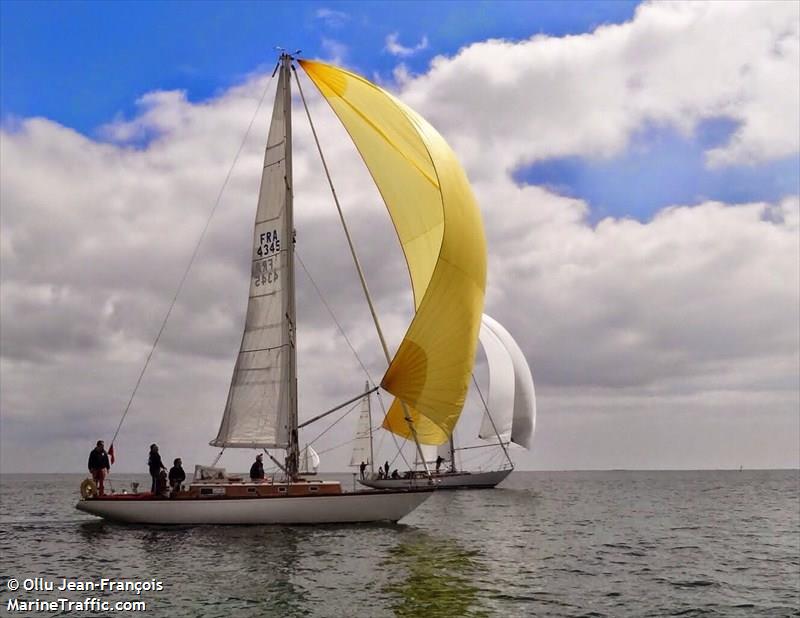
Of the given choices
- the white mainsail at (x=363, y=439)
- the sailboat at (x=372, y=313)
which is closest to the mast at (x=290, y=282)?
the sailboat at (x=372, y=313)

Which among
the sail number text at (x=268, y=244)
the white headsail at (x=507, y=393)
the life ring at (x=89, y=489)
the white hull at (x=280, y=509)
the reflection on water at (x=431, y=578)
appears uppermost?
the sail number text at (x=268, y=244)

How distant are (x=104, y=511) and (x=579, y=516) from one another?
23.8m

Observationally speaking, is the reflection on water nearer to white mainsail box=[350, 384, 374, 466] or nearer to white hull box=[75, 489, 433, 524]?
white hull box=[75, 489, 433, 524]

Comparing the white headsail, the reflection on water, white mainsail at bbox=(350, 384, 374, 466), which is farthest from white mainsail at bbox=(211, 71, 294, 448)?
A: the white headsail

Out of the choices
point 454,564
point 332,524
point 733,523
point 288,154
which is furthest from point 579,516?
point 288,154

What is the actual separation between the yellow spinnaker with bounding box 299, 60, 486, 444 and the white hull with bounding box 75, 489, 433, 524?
2.70 metres

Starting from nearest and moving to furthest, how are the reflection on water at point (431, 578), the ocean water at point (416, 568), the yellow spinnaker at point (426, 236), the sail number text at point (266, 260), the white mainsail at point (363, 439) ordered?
the reflection on water at point (431, 578)
the ocean water at point (416, 568)
the yellow spinnaker at point (426, 236)
the sail number text at point (266, 260)
the white mainsail at point (363, 439)

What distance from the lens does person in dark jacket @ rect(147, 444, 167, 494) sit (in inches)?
1034

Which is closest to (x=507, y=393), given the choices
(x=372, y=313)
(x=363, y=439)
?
(x=363, y=439)

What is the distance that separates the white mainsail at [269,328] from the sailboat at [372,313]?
4cm

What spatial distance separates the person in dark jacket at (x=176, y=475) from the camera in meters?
26.2

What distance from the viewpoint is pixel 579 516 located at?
39.9m

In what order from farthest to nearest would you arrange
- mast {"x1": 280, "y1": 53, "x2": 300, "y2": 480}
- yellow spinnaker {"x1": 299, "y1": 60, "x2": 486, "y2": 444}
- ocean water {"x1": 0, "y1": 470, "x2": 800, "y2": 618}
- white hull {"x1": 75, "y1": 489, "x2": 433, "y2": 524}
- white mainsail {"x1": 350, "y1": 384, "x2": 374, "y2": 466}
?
white mainsail {"x1": 350, "y1": 384, "x2": 374, "y2": 466}, mast {"x1": 280, "y1": 53, "x2": 300, "y2": 480}, white hull {"x1": 75, "y1": 489, "x2": 433, "y2": 524}, yellow spinnaker {"x1": 299, "y1": 60, "x2": 486, "y2": 444}, ocean water {"x1": 0, "y1": 470, "x2": 800, "y2": 618}

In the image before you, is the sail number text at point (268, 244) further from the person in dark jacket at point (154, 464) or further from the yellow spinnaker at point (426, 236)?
the person in dark jacket at point (154, 464)
